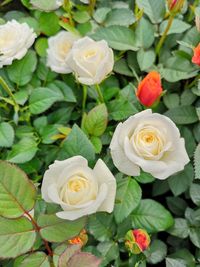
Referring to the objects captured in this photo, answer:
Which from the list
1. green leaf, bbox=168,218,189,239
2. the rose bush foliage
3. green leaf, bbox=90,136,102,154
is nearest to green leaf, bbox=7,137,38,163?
the rose bush foliage

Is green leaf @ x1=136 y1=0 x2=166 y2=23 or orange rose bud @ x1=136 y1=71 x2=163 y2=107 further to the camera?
green leaf @ x1=136 y1=0 x2=166 y2=23

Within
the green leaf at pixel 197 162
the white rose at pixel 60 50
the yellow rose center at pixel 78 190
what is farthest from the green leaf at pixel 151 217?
the white rose at pixel 60 50

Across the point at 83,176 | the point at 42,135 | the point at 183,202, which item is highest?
the point at 83,176

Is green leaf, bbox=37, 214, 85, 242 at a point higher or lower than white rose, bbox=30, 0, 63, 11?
lower

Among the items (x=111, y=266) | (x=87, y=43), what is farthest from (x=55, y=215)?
(x=87, y=43)

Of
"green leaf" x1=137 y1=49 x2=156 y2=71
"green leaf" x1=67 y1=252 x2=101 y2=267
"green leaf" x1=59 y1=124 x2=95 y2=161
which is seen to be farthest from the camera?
"green leaf" x1=137 y1=49 x2=156 y2=71

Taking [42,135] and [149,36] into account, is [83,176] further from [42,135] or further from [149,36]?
[149,36]

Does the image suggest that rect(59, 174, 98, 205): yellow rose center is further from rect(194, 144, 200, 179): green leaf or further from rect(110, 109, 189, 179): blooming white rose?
rect(194, 144, 200, 179): green leaf
